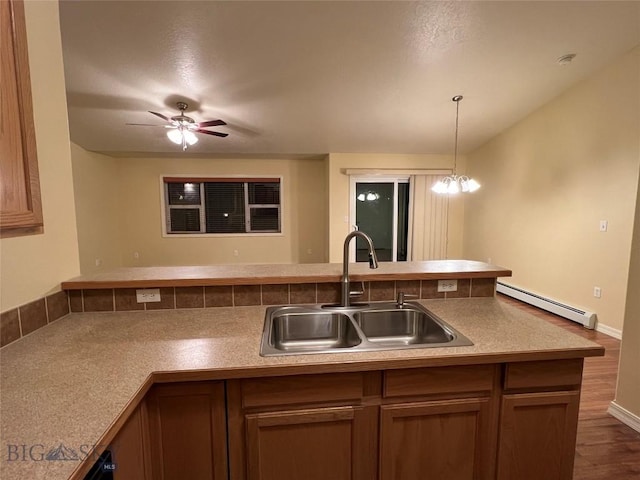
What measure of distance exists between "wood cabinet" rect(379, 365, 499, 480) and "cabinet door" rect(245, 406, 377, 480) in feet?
0.25

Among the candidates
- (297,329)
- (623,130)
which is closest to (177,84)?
(297,329)

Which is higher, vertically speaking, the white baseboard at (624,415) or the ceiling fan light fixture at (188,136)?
the ceiling fan light fixture at (188,136)

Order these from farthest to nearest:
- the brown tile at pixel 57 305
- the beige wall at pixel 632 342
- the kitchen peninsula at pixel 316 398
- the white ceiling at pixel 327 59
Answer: the white ceiling at pixel 327 59
the beige wall at pixel 632 342
the brown tile at pixel 57 305
the kitchen peninsula at pixel 316 398

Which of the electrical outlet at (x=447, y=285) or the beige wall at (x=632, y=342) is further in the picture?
the beige wall at (x=632, y=342)

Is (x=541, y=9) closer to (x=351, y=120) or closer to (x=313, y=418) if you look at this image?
(x=351, y=120)

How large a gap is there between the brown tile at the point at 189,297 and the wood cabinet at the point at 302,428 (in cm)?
63

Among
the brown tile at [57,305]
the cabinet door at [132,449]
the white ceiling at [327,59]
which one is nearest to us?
the cabinet door at [132,449]

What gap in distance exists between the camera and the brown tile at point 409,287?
5.13ft

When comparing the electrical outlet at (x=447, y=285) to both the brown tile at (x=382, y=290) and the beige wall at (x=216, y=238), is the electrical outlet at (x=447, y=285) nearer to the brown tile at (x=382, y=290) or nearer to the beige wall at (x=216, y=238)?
the brown tile at (x=382, y=290)

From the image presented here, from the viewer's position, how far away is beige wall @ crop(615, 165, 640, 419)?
5.62 feet

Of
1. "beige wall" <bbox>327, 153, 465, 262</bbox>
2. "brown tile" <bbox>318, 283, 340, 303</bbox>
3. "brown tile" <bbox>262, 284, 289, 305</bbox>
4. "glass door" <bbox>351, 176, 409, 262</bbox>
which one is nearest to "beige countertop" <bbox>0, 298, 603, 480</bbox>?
"brown tile" <bbox>262, 284, 289, 305</bbox>

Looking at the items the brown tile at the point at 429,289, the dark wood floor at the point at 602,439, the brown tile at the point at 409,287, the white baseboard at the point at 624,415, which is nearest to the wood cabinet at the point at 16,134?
the brown tile at the point at 409,287

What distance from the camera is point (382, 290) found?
5.09 ft

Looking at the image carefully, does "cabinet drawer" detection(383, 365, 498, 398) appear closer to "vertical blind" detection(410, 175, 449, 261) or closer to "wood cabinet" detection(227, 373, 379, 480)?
"wood cabinet" detection(227, 373, 379, 480)
